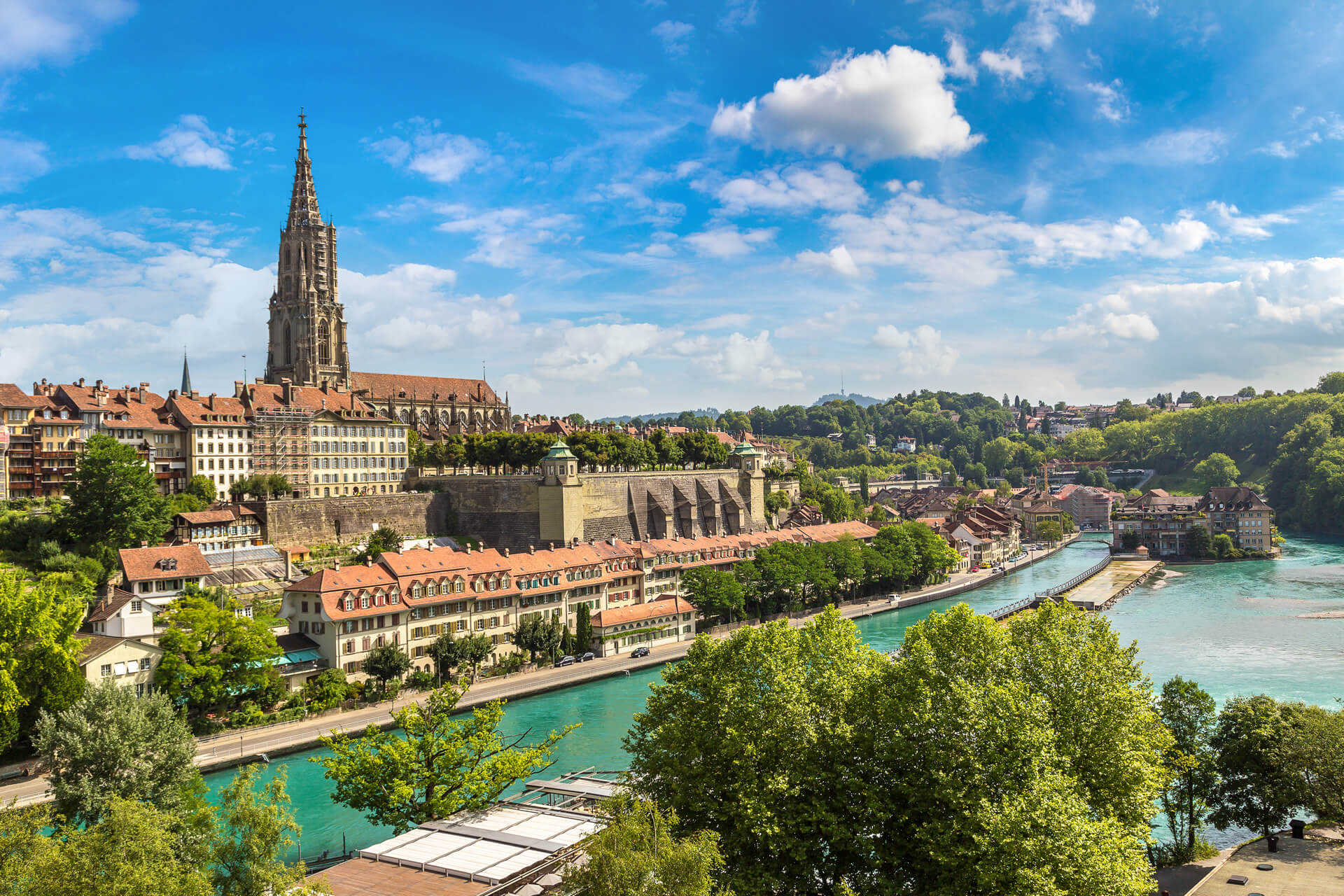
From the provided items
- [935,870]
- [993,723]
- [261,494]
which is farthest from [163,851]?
[261,494]

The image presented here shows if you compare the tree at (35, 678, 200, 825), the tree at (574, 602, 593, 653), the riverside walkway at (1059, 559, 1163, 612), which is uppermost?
the tree at (35, 678, 200, 825)

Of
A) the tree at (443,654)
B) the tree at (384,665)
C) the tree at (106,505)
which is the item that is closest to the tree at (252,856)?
the tree at (384,665)

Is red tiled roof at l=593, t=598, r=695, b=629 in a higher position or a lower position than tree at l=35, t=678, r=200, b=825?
lower

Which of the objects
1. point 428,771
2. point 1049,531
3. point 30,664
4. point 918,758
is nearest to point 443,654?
point 30,664

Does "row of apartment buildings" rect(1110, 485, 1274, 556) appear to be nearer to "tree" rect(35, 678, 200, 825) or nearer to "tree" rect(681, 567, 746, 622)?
"tree" rect(681, 567, 746, 622)

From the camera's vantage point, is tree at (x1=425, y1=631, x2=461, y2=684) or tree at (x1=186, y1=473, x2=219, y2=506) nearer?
tree at (x1=425, y1=631, x2=461, y2=684)

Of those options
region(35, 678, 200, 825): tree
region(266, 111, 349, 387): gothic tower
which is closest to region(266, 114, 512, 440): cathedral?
region(266, 111, 349, 387): gothic tower

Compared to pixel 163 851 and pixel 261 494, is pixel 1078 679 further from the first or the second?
pixel 261 494
